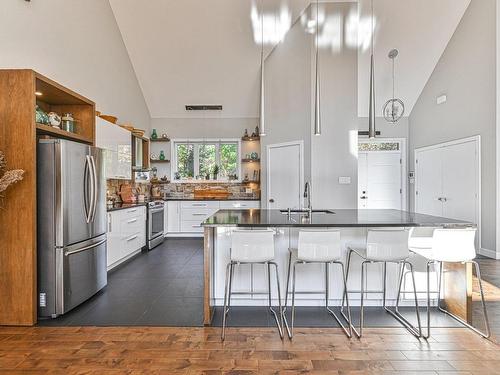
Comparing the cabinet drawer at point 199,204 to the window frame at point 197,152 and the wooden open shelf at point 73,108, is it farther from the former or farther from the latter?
the wooden open shelf at point 73,108

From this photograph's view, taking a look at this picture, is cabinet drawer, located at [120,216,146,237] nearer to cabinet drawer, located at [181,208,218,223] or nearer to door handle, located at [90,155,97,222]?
door handle, located at [90,155,97,222]

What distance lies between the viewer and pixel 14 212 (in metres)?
2.81

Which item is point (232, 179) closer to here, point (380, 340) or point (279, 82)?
point (279, 82)

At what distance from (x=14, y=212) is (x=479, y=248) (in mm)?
6634

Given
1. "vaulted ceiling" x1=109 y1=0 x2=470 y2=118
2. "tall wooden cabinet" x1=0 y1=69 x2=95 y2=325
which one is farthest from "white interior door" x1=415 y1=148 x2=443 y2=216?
"tall wooden cabinet" x1=0 y1=69 x2=95 y2=325

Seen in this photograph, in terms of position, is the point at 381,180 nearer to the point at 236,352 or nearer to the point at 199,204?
the point at 199,204

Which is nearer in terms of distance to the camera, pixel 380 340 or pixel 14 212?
pixel 380 340

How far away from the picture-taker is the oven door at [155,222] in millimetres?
5960

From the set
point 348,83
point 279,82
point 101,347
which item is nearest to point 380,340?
point 101,347

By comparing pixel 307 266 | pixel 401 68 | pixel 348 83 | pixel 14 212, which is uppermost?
pixel 401 68

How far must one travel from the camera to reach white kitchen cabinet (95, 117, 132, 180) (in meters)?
4.41

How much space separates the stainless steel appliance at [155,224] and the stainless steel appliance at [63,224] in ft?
8.54

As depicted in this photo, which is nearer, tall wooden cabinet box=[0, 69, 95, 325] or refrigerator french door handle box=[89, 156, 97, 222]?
tall wooden cabinet box=[0, 69, 95, 325]

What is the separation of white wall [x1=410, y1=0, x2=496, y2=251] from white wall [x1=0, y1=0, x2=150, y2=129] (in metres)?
6.31
